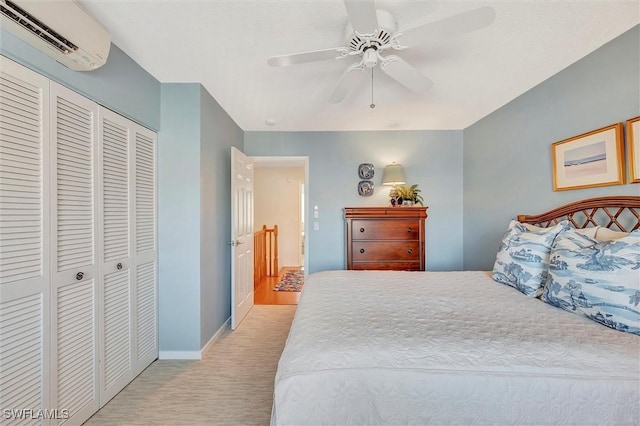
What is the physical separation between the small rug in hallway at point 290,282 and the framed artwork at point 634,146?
3921mm

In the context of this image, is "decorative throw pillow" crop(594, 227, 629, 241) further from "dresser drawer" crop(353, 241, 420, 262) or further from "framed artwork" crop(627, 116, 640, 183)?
"dresser drawer" crop(353, 241, 420, 262)

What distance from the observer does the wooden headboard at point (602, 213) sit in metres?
1.58

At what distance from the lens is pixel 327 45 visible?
1.75 metres

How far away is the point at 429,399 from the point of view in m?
0.93

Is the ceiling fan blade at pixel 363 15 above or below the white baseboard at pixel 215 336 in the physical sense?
above

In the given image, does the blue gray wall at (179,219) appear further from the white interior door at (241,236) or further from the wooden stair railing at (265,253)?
the wooden stair railing at (265,253)

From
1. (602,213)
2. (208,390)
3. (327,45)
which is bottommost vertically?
(208,390)

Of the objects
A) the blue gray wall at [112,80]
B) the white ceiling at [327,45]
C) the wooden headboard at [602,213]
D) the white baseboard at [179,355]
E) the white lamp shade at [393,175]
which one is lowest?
the white baseboard at [179,355]

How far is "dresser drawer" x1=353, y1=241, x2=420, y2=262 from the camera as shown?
122 inches

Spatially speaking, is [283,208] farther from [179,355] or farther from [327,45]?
[327,45]

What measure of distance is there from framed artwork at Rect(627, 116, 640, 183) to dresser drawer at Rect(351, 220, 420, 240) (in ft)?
5.72

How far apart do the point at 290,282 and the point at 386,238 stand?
2.42 meters

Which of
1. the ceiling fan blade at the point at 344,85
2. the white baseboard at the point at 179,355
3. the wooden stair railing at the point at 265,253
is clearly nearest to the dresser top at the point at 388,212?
the ceiling fan blade at the point at 344,85

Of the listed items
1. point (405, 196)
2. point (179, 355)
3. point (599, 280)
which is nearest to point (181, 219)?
point (179, 355)
